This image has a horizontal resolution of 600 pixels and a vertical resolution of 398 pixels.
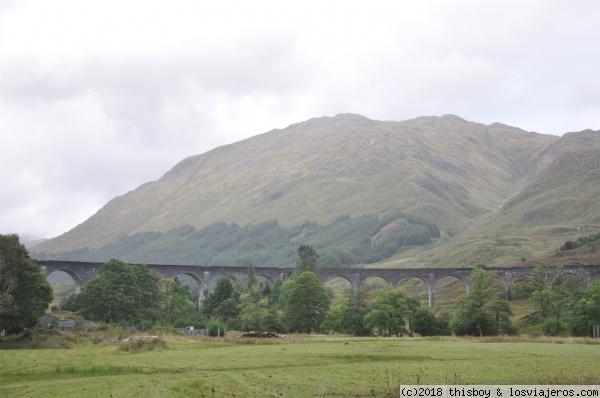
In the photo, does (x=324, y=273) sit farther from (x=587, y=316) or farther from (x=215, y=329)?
(x=587, y=316)

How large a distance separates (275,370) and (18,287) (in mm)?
35454

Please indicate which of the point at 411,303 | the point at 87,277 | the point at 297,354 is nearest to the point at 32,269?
the point at 297,354

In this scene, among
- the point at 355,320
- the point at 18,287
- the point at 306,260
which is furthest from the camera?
the point at 306,260

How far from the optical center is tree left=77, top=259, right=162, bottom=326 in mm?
75500

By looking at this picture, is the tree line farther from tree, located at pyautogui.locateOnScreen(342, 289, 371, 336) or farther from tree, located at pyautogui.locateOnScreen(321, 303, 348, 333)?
tree, located at pyautogui.locateOnScreen(321, 303, 348, 333)

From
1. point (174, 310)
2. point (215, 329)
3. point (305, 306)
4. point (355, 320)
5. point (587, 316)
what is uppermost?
point (305, 306)

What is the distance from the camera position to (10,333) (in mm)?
54312

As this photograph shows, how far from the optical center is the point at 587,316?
67.6m

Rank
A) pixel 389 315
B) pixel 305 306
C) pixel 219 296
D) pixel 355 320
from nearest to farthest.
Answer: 1. pixel 389 315
2. pixel 355 320
3. pixel 305 306
4. pixel 219 296

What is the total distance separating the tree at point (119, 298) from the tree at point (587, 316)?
4911cm

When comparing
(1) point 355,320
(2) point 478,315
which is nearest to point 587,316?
(2) point 478,315

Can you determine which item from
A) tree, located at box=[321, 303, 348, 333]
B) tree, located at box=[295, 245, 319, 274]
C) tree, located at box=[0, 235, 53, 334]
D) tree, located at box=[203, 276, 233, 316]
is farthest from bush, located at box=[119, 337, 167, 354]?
tree, located at box=[295, 245, 319, 274]

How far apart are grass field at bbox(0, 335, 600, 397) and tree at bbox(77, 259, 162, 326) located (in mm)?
30940

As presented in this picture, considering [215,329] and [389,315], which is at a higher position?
[389,315]
